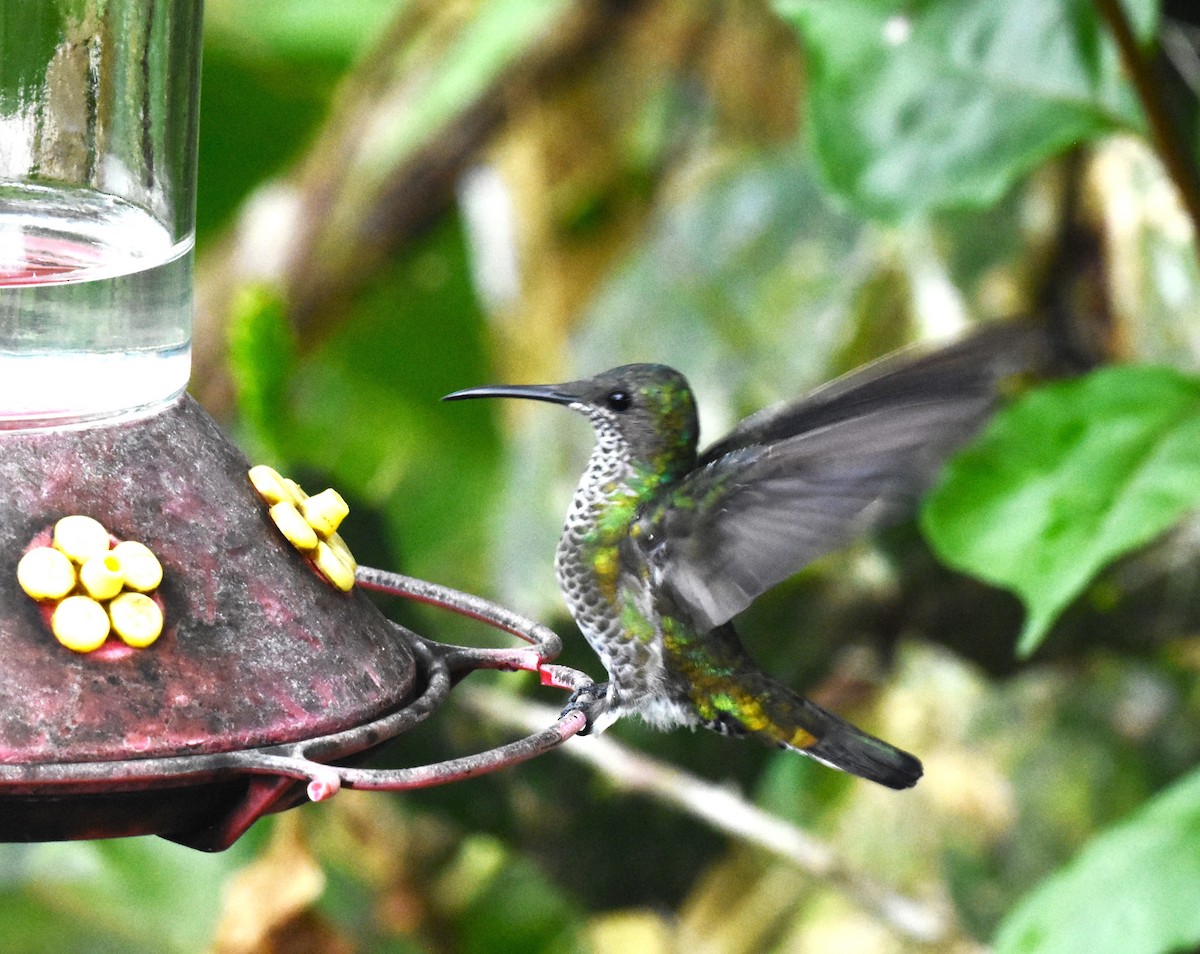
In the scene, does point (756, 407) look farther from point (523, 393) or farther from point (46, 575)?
point (46, 575)

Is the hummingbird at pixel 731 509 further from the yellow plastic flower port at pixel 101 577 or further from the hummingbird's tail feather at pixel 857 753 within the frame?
the yellow plastic flower port at pixel 101 577

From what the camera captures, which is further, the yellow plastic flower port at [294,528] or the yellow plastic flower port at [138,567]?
the yellow plastic flower port at [294,528]

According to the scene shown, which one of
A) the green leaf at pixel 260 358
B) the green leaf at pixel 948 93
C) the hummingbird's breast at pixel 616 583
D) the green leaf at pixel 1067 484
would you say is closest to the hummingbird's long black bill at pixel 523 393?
the hummingbird's breast at pixel 616 583

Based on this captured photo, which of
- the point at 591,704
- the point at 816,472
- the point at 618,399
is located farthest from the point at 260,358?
the point at 816,472

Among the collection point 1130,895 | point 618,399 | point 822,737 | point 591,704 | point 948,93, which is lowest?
point 1130,895

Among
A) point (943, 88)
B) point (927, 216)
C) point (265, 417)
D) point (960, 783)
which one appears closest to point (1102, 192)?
point (927, 216)

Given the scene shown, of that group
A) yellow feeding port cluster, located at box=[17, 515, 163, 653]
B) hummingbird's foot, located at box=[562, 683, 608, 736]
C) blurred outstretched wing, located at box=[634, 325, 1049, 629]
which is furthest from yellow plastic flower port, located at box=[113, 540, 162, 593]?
blurred outstretched wing, located at box=[634, 325, 1049, 629]

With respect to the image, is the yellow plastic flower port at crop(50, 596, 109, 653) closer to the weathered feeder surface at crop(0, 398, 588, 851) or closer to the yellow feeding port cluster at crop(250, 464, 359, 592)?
the weathered feeder surface at crop(0, 398, 588, 851)
